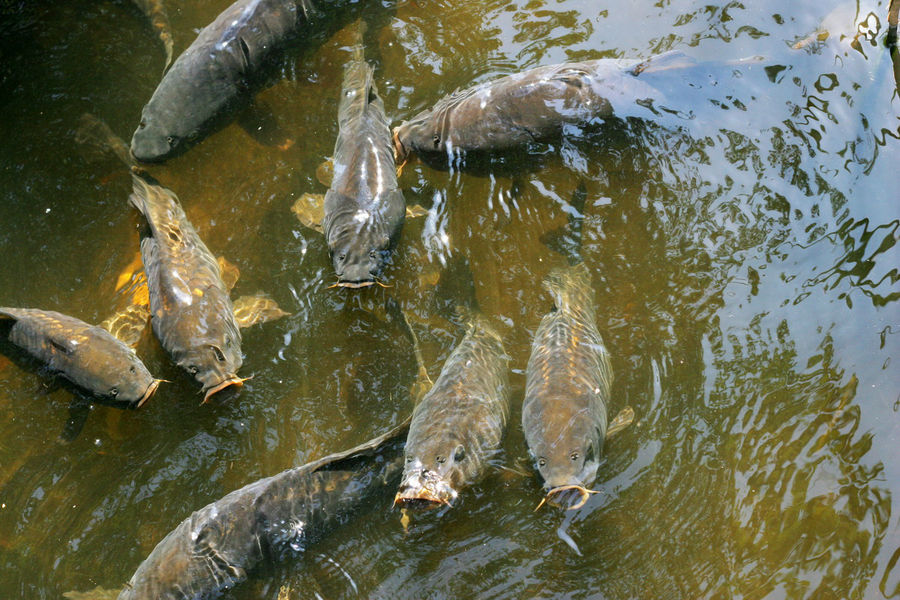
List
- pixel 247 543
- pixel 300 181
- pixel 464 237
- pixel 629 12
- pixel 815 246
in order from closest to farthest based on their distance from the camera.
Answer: pixel 247 543
pixel 815 246
pixel 464 237
pixel 300 181
pixel 629 12

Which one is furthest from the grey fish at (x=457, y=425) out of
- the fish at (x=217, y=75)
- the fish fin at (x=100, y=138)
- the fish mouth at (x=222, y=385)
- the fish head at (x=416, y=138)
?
the fish fin at (x=100, y=138)

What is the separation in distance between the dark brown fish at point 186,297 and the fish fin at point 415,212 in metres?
1.46

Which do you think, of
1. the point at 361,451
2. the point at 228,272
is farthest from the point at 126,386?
the point at 361,451

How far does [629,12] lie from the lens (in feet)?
21.6

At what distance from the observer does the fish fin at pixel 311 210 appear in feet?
18.6

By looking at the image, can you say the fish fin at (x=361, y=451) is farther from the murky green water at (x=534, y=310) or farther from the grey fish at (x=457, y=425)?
the murky green water at (x=534, y=310)

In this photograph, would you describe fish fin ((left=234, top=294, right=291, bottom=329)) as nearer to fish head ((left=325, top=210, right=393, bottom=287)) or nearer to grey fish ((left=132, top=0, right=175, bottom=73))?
fish head ((left=325, top=210, right=393, bottom=287))

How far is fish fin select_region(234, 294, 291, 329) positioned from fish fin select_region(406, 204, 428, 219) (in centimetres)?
119

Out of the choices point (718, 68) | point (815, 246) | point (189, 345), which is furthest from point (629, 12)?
point (189, 345)

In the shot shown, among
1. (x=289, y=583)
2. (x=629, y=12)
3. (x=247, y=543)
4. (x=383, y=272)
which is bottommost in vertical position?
(x=289, y=583)

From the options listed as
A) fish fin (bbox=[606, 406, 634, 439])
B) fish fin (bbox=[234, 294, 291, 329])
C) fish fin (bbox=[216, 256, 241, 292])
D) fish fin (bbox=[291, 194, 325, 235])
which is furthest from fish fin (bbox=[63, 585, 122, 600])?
fish fin (bbox=[606, 406, 634, 439])

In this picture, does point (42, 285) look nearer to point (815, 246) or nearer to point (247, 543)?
point (247, 543)

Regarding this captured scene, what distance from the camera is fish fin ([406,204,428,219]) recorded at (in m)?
5.67

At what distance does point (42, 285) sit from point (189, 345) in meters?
1.63
